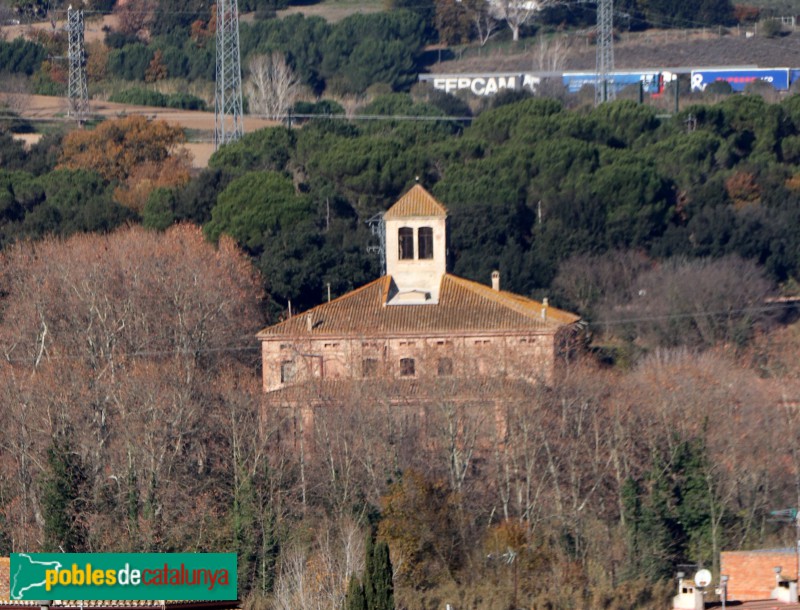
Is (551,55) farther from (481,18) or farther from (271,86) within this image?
(271,86)

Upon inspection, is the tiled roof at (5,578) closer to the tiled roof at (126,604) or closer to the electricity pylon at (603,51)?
the tiled roof at (126,604)

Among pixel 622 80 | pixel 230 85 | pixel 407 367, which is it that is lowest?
pixel 407 367

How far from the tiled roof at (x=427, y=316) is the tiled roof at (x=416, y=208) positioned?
206 cm

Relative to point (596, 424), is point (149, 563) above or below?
above

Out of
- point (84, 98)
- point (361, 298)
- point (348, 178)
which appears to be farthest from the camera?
point (84, 98)

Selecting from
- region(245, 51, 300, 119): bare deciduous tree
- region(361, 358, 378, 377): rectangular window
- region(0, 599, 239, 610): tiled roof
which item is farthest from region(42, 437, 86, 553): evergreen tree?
region(245, 51, 300, 119): bare deciduous tree

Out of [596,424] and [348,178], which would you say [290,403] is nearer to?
[596,424]

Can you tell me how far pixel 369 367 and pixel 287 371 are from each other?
182 centimetres

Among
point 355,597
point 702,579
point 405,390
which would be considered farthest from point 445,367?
point 702,579

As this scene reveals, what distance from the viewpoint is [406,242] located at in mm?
49844

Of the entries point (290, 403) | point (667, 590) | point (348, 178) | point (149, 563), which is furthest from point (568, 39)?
point (149, 563)

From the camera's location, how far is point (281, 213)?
64938mm

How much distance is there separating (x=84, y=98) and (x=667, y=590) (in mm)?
64082

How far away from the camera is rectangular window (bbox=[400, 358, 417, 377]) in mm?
45719
